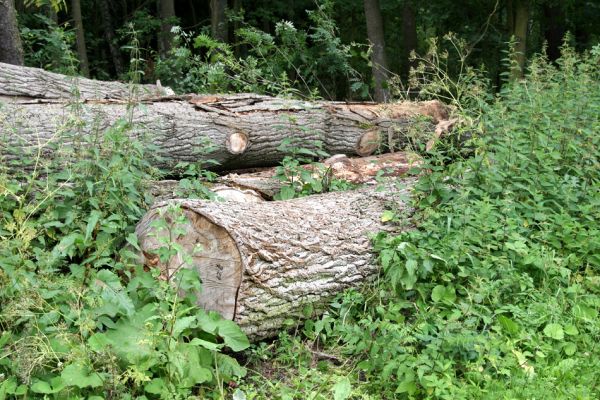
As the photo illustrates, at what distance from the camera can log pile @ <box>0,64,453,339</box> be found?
426cm

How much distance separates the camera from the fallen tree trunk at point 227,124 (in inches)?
220

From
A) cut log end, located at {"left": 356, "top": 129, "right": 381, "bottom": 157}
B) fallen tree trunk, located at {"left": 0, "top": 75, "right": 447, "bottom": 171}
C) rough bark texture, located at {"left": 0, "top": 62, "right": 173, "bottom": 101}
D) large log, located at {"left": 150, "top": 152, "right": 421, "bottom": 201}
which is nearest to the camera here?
large log, located at {"left": 150, "top": 152, "right": 421, "bottom": 201}

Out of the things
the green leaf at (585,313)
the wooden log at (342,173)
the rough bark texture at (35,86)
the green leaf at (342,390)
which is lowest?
the green leaf at (342,390)

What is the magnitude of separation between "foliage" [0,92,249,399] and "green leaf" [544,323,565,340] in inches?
71.9

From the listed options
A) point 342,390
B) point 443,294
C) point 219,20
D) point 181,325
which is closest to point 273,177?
point 443,294

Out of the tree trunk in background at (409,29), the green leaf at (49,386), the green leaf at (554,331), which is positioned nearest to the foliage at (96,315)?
the green leaf at (49,386)


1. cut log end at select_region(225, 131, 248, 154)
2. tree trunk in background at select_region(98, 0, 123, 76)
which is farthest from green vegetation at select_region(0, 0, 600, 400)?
tree trunk in background at select_region(98, 0, 123, 76)

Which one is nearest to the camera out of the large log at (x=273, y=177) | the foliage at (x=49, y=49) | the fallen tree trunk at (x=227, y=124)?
the large log at (x=273, y=177)

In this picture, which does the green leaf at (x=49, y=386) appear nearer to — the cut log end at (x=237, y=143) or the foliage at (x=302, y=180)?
the foliage at (x=302, y=180)

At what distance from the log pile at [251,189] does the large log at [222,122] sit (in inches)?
0.5

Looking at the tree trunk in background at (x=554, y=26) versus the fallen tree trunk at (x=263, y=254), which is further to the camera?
the tree trunk in background at (x=554, y=26)

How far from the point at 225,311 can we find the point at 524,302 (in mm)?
1924

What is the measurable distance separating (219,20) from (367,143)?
7664 mm

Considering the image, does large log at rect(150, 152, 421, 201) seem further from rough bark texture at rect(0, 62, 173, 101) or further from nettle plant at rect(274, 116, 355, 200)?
rough bark texture at rect(0, 62, 173, 101)
